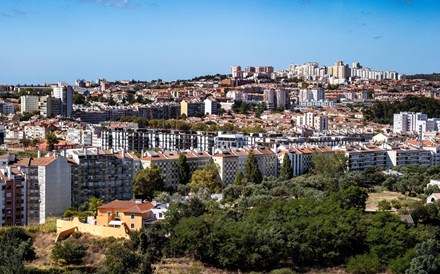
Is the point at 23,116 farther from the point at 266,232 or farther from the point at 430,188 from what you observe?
the point at 266,232

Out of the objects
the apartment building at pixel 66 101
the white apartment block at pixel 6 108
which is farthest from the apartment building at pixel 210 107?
the white apartment block at pixel 6 108

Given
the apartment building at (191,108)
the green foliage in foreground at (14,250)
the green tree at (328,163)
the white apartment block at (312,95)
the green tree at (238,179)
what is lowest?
the green foliage in foreground at (14,250)

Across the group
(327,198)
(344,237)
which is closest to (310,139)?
(327,198)

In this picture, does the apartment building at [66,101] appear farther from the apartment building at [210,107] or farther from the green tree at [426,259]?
the green tree at [426,259]

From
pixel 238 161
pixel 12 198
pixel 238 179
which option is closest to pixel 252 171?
pixel 238 179

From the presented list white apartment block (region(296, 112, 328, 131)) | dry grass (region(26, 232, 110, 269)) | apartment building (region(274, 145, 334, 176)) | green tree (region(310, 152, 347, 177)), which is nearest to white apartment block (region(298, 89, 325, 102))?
white apartment block (region(296, 112, 328, 131))
